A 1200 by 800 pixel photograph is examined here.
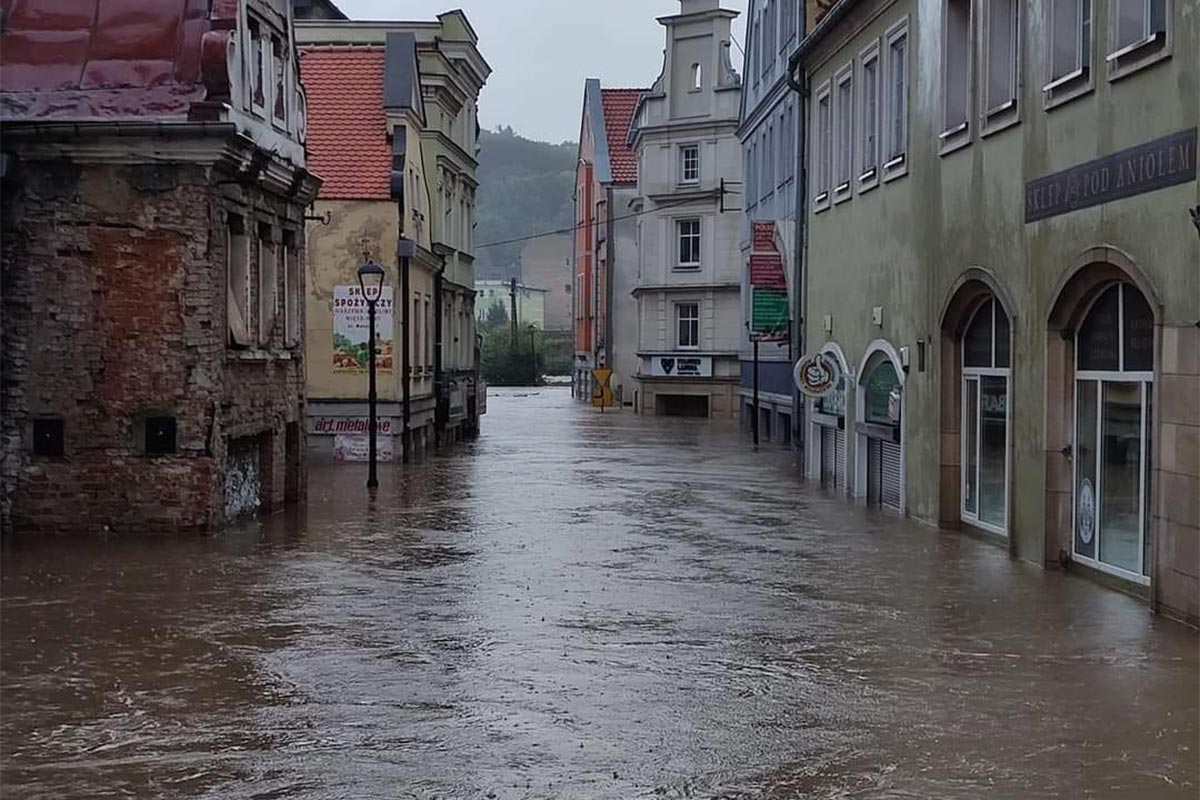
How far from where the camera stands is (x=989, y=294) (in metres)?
19.0

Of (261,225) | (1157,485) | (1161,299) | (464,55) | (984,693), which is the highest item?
(464,55)

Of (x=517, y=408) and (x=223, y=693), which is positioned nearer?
(x=223, y=693)

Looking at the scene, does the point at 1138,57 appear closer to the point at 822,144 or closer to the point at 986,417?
the point at 986,417

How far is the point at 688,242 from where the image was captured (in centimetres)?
6178

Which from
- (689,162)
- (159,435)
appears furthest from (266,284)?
(689,162)

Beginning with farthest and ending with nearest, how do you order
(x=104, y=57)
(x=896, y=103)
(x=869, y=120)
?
(x=869, y=120) → (x=896, y=103) → (x=104, y=57)

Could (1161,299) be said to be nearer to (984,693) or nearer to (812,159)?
(984,693)

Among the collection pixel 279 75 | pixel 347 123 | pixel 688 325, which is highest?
pixel 347 123

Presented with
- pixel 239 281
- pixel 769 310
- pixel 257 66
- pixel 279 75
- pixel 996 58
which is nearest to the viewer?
pixel 996 58

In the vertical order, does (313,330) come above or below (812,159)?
below

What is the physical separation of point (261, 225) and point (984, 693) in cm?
1471

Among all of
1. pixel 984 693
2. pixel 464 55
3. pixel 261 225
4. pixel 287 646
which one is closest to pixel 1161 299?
pixel 984 693

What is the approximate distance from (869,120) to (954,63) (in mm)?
5054

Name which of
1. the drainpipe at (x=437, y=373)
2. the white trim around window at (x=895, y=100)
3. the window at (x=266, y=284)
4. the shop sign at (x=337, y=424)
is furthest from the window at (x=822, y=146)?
the drainpipe at (x=437, y=373)
